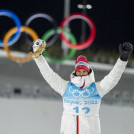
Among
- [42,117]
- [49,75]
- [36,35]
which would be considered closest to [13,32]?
[36,35]


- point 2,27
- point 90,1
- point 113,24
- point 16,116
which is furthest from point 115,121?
point 2,27

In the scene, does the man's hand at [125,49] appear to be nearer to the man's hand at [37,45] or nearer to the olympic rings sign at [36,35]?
the man's hand at [37,45]

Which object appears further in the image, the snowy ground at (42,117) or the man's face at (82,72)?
the snowy ground at (42,117)

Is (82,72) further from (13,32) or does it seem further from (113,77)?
(13,32)

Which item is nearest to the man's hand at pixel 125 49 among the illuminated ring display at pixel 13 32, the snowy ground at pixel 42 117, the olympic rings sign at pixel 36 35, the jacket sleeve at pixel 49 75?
the jacket sleeve at pixel 49 75

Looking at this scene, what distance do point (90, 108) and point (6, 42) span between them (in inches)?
173

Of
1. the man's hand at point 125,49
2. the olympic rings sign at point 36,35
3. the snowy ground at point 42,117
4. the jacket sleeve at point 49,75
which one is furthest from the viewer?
the olympic rings sign at point 36,35

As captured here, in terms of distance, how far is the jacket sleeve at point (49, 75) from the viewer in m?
2.48

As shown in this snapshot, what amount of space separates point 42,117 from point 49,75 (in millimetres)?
1463

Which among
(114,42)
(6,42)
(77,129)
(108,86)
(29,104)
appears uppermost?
(114,42)

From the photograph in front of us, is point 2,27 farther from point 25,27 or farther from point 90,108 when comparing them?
point 90,108

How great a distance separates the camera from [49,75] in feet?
8.25

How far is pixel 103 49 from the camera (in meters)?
8.98

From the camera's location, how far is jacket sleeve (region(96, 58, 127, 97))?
242 cm
